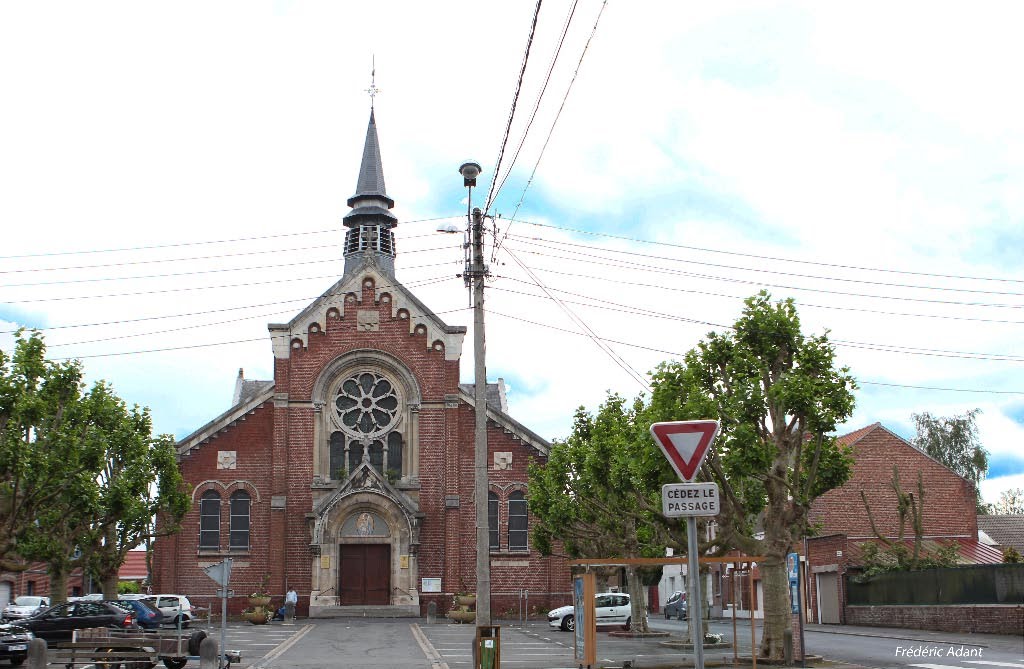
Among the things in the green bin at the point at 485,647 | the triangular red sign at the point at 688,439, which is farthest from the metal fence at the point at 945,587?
the triangular red sign at the point at 688,439

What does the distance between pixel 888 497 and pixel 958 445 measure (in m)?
19.9

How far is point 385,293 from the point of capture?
1854 inches

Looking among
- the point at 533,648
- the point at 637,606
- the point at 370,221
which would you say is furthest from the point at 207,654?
the point at 370,221

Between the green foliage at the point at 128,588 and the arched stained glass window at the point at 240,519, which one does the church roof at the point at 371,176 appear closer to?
the arched stained glass window at the point at 240,519

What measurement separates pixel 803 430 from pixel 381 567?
26.2 m

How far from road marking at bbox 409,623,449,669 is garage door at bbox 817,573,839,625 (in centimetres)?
1737

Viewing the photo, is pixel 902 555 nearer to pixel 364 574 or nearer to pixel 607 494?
pixel 607 494

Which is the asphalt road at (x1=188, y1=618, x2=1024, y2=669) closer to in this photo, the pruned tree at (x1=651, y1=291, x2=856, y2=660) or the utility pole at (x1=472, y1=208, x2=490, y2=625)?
the pruned tree at (x1=651, y1=291, x2=856, y2=660)

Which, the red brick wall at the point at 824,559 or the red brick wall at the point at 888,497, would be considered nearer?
the red brick wall at the point at 824,559

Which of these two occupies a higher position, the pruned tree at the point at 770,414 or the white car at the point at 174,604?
the pruned tree at the point at 770,414

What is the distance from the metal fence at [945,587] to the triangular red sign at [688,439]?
87.3ft

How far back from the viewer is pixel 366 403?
46406mm

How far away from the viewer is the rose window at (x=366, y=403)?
151ft

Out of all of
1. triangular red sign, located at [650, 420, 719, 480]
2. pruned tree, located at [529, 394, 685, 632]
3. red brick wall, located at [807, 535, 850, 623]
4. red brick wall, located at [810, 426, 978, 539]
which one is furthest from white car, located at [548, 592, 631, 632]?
triangular red sign, located at [650, 420, 719, 480]
